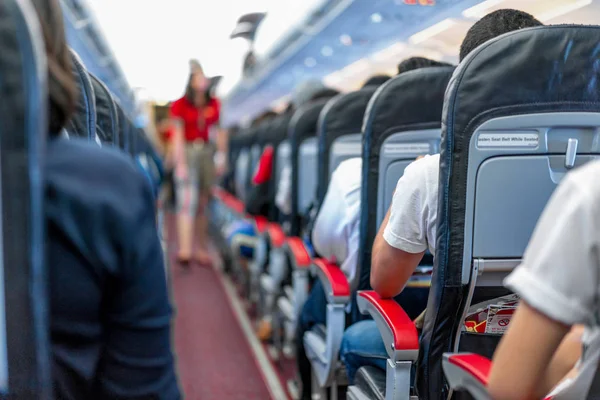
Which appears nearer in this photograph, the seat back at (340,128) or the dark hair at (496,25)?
the dark hair at (496,25)

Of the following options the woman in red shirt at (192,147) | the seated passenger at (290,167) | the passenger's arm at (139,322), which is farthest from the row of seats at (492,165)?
the woman in red shirt at (192,147)

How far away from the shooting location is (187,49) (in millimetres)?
12453

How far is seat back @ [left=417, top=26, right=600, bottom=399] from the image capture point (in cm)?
151

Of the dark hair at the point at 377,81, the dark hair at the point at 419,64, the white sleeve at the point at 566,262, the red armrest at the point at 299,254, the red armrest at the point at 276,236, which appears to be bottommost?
the red armrest at the point at 276,236

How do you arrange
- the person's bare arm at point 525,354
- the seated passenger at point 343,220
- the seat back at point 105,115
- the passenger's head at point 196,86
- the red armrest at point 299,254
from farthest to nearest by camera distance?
1. the passenger's head at point 196,86
2. the red armrest at point 299,254
3. the seated passenger at point 343,220
4. the seat back at point 105,115
5. the person's bare arm at point 525,354

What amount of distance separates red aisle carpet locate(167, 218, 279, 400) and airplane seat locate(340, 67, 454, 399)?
1565 mm

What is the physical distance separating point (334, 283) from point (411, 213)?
0.73m

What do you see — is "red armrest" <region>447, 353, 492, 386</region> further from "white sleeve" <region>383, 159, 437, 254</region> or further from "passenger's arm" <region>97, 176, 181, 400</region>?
"passenger's arm" <region>97, 176, 181, 400</region>

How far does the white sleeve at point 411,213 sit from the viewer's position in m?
1.70

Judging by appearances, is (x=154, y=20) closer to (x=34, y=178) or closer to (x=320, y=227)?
(x=320, y=227)

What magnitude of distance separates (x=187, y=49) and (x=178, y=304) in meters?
8.11

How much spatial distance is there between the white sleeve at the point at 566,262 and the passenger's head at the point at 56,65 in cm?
81

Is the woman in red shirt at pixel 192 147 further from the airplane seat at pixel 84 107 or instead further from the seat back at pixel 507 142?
the seat back at pixel 507 142

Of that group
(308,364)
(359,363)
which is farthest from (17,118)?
(308,364)
